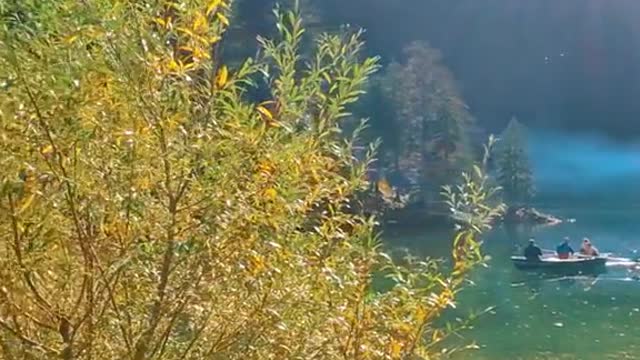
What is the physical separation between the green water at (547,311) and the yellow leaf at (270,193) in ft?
20.6

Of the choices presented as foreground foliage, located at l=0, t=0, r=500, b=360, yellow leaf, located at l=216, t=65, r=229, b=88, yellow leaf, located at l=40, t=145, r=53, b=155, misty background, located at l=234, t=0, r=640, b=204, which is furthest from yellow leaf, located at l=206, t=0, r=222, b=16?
misty background, located at l=234, t=0, r=640, b=204

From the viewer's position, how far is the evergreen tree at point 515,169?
127 feet

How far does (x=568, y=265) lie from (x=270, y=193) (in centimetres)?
2285

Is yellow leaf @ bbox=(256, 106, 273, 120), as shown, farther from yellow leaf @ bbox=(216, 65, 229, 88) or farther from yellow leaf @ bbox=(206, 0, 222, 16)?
yellow leaf @ bbox=(206, 0, 222, 16)

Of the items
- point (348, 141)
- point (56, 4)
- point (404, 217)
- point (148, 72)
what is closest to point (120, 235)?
point (148, 72)

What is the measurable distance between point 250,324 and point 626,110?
218ft

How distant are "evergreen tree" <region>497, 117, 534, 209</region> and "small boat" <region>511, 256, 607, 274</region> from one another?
13837 millimetres

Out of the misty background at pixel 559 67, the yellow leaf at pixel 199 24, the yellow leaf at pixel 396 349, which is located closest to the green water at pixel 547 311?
the yellow leaf at pixel 396 349

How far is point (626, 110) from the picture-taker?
64.6 meters

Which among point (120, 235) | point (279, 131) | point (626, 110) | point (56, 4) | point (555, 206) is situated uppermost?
point (626, 110)

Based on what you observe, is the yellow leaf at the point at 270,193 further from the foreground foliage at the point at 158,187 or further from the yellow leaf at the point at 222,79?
the yellow leaf at the point at 222,79

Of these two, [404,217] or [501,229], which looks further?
[501,229]

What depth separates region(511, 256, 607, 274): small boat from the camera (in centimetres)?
2366

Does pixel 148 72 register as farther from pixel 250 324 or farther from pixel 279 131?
pixel 250 324
